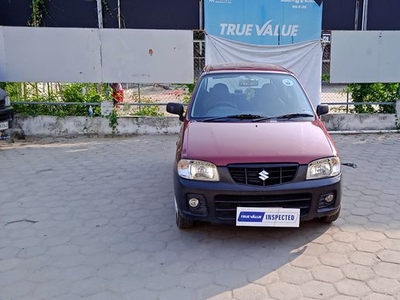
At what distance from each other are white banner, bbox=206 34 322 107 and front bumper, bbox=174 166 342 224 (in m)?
4.98

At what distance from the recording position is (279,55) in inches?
319

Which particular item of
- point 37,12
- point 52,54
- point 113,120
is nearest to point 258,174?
point 113,120

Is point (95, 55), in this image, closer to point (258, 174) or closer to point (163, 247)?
point (163, 247)

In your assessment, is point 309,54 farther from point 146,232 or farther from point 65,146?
point 146,232

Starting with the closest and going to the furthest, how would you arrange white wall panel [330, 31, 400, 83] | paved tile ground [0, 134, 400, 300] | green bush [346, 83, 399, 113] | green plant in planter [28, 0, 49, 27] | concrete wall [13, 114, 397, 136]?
paved tile ground [0, 134, 400, 300] < white wall panel [330, 31, 400, 83] < concrete wall [13, 114, 397, 136] < green bush [346, 83, 399, 113] < green plant in planter [28, 0, 49, 27]

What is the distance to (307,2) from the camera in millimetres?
8195

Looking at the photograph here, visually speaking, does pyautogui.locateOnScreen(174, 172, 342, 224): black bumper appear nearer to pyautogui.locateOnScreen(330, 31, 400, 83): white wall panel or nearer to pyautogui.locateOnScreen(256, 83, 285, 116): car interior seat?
pyautogui.locateOnScreen(256, 83, 285, 116): car interior seat

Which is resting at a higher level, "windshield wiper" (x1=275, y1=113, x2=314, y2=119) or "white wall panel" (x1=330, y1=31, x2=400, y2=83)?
"white wall panel" (x1=330, y1=31, x2=400, y2=83)

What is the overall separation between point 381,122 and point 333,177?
5.61 metres

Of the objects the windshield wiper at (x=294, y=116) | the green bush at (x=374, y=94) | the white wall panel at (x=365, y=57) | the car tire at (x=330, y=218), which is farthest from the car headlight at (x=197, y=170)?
the green bush at (x=374, y=94)

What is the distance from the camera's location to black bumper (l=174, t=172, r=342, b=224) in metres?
3.35

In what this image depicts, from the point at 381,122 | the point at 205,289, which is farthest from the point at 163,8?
the point at 205,289

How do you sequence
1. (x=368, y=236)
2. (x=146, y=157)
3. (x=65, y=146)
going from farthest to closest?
(x=65, y=146) → (x=146, y=157) → (x=368, y=236)

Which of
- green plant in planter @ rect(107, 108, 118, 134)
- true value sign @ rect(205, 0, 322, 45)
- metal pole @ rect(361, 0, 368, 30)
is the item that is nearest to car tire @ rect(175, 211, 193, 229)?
green plant in planter @ rect(107, 108, 118, 134)
